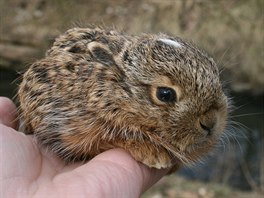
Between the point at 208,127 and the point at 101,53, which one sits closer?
the point at 208,127

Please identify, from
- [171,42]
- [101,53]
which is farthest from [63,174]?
[171,42]

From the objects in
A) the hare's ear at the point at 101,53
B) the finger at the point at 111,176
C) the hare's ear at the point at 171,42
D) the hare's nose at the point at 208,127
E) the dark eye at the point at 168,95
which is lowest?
the finger at the point at 111,176

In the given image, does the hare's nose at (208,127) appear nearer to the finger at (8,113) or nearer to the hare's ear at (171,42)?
the hare's ear at (171,42)

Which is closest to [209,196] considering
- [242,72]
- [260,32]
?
[242,72]

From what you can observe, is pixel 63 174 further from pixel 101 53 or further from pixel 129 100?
pixel 101 53

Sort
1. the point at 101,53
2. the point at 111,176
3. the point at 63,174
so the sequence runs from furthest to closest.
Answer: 1. the point at 101,53
2. the point at 63,174
3. the point at 111,176

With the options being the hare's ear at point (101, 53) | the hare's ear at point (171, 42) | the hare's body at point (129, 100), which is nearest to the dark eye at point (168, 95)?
the hare's body at point (129, 100)

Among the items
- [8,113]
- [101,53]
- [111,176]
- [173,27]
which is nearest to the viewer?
[111,176]

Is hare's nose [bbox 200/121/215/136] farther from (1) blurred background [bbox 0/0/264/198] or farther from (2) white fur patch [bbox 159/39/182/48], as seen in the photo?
(1) blurred background [bbox 0/0/264/198]
